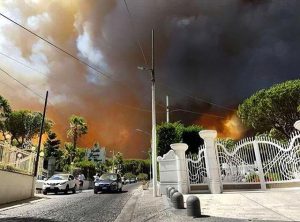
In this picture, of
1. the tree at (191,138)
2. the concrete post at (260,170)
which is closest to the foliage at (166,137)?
the tree at (191,138)

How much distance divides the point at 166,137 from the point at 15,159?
1340 cm

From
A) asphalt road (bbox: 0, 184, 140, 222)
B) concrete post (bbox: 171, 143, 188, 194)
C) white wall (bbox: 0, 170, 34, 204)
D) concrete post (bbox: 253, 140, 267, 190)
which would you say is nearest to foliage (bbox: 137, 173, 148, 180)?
white wall (bbox: 0, 170, 34, 204)

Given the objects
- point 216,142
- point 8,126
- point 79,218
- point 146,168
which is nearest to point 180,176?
point 216,142

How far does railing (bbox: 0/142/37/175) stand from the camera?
1498cm

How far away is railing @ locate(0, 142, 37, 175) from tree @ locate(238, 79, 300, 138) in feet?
100

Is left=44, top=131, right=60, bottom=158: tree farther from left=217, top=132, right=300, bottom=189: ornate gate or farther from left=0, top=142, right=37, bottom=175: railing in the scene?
left=217, top=132, right=300, bottom=189: ornate gate

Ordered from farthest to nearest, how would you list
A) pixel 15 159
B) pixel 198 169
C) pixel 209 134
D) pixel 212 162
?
1. pixel 15 159
2. pixel 198 169
3. pixel 209 134
4. pixel 212 162

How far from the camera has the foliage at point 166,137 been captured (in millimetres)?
26703

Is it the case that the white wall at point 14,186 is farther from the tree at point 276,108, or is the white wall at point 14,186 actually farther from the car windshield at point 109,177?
the tree at point 276,108

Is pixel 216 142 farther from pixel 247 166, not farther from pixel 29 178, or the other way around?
pixel 29 178


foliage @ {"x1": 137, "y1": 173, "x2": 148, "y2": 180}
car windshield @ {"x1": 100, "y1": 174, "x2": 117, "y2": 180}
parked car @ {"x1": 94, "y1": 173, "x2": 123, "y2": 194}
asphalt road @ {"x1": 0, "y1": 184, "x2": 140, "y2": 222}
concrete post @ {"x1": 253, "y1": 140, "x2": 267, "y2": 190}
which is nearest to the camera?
asphalt road @ {"x1": 0, "y1": 184, "x2": 140, "y2": 222}

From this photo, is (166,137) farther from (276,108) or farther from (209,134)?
(276,108)

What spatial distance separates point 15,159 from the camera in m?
16.8

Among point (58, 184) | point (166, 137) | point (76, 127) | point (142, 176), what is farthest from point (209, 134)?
point (142, 176)
